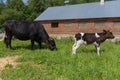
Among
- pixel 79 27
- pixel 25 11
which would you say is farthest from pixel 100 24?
pixel 25 11

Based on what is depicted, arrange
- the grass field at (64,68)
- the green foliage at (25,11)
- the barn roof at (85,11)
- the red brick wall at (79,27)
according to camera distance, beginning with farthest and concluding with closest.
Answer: the green foliage at (25,11)
the barn roof at (85,11)
the red brick wall at (79,27)
the grass field at (64,68)

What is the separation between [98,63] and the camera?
1208 centimetres

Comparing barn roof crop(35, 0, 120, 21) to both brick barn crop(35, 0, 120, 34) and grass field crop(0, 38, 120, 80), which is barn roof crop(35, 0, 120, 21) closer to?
brick barn crop(35, 0, 120, 34)

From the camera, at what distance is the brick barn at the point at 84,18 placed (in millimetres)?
33094

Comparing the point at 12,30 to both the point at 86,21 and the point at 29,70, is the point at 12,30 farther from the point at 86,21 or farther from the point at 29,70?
the point at 86,21

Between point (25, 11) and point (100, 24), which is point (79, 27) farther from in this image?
point (25, 11)

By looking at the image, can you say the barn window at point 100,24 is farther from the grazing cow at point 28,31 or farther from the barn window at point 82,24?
the grazing cow at point 28,31

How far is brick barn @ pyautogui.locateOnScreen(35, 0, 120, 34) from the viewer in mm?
33094

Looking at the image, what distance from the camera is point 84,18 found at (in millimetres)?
34531

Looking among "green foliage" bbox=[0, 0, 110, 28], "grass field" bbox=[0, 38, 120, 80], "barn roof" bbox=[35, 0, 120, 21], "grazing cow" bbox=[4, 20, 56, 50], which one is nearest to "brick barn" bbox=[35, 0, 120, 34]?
"barn roof" bbox=[35, 0, 120, 21]

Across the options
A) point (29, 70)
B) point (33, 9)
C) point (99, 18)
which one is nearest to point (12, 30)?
point (29, 70)

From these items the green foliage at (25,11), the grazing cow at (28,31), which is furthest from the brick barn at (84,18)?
the green foliage at (25,11)

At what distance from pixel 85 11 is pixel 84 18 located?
1803mm

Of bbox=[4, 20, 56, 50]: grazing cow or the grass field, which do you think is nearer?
the grass field
